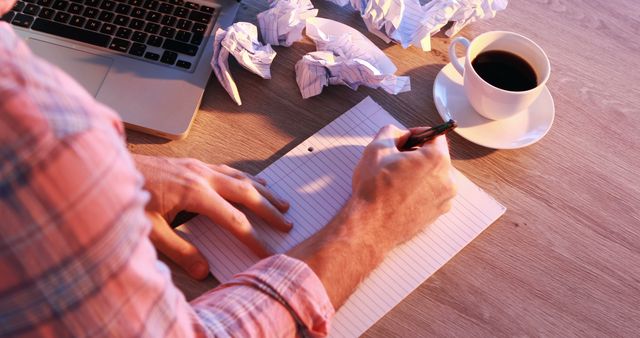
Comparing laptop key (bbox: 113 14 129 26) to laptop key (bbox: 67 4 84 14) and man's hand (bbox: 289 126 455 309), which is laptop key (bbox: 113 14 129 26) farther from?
man's hand (bbox: 289 126 455 309)

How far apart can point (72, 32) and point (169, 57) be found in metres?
0.15

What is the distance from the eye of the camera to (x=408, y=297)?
2.38 feet

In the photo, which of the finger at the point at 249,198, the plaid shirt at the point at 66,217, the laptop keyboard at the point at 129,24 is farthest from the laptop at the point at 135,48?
the plaid shirt at the point at 66,217

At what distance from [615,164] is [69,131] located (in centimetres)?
74

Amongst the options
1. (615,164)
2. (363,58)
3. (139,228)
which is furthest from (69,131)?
(615,164)

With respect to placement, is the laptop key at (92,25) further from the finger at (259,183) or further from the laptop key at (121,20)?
the finger at (259,183)

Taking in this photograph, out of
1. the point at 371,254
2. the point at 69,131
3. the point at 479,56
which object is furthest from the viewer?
the point at 479,56

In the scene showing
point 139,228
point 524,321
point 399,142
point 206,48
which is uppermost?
point 139,228

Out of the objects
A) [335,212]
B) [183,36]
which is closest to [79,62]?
[183,36]

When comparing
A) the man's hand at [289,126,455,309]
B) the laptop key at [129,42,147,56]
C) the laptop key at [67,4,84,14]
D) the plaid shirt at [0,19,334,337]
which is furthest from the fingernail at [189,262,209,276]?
the laptop key at [67,4,84,14]

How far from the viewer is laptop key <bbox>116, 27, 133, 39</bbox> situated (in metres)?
0.85

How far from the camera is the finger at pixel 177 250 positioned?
2.31ft

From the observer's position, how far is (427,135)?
0.77 metres

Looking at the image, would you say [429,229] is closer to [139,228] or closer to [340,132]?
[340,132]
